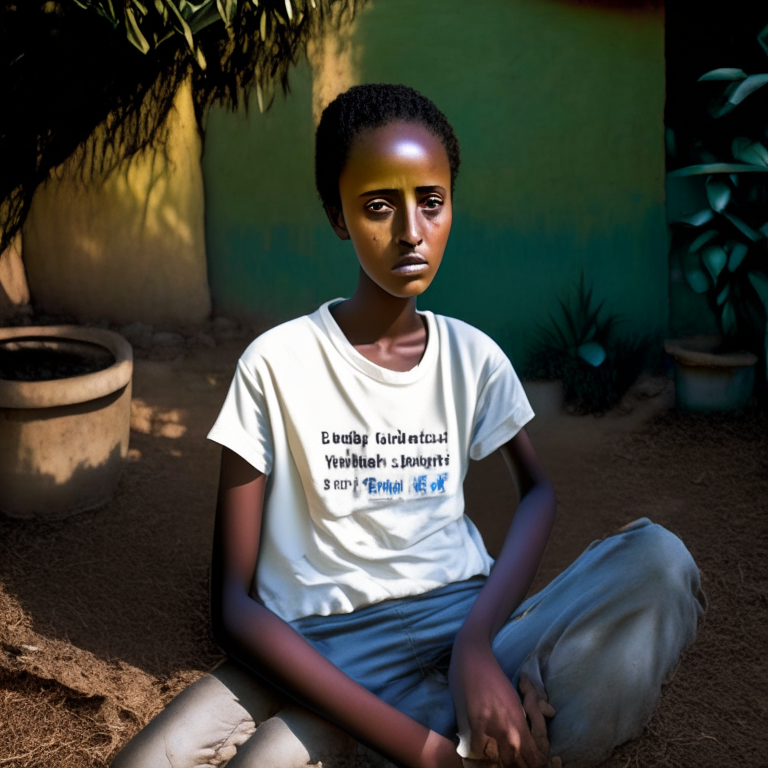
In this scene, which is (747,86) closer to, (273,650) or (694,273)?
(694,273)

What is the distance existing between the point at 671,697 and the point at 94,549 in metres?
1.90

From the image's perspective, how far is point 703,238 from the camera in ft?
12.9

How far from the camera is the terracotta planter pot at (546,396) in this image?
4055 millimetres

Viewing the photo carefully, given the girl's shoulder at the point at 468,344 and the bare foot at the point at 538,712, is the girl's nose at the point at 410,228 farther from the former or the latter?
the bare foot at the point at 538,712

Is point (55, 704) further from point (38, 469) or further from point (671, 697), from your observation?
point (671, 697)

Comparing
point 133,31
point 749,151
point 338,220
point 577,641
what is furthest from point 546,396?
point 577,641

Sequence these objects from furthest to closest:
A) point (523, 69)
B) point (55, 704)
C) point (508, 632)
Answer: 1. point (523, 69)
2. point (55, 704)
3. point (508, 632)

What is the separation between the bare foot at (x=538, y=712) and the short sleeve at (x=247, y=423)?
577 millimetres

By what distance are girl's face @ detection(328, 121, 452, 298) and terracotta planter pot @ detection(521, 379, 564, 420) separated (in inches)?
101

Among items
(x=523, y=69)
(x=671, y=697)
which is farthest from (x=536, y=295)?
(x=671, y=697)

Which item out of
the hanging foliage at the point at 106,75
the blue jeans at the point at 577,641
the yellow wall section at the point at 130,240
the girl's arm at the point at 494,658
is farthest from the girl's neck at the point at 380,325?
the yellow wall section at the point at 130,240

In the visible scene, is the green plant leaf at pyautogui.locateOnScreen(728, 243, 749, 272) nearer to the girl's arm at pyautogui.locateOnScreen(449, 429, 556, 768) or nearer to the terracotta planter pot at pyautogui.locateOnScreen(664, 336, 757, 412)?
the terracotta planter pot at pyautogui.locateOnScreen(664, 336, 757, 412)

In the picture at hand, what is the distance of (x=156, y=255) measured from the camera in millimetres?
4371

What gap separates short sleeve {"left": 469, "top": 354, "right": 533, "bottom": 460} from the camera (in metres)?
1.65
